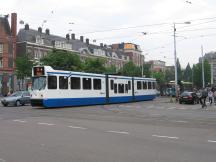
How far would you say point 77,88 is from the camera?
32.4 meters

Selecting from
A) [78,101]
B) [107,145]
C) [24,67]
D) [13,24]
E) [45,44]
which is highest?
[13,24]

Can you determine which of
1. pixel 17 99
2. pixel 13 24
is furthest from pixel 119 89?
pixel 13 24

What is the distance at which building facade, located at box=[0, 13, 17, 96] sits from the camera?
76188 millimetres

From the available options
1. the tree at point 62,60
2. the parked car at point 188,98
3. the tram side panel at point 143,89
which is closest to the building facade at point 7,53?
the tree at point 62,60

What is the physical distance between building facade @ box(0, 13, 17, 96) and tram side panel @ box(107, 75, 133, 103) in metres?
39.1

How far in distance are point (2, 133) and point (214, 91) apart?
28.7m

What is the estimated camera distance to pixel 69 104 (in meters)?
31.7

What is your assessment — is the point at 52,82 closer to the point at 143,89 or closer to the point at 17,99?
the point at 17,99

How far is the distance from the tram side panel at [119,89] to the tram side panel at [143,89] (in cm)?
172

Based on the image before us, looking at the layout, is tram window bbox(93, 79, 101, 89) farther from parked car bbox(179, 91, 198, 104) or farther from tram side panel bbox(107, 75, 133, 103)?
parked car bbox(179, 91, 198, 104)

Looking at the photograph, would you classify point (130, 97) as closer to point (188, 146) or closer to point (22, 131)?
point (22, 131)

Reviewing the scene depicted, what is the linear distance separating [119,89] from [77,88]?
868 cm

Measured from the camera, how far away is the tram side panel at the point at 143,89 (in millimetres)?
44547

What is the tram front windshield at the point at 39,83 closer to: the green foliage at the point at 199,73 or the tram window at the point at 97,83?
the tram window at the point at 97,83
